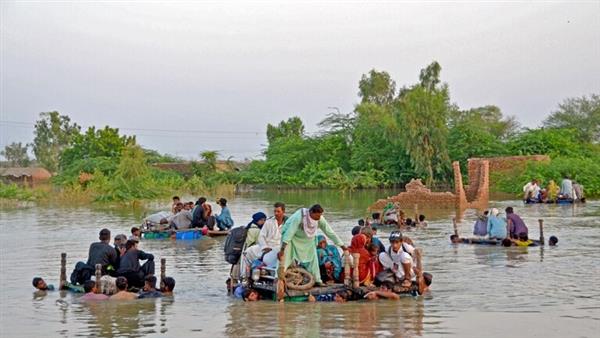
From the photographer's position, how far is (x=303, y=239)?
11.8 meters

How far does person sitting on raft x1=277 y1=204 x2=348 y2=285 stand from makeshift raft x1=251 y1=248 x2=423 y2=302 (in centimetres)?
14

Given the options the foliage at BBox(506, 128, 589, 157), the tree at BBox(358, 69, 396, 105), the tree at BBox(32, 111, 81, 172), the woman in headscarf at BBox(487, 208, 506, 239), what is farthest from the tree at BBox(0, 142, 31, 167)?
the woman in headscarf at BBox(487, 208, 506, 239)

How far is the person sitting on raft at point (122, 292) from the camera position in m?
12.5

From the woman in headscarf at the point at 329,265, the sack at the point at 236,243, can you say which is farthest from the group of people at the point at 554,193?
the sack at the point at 236,243

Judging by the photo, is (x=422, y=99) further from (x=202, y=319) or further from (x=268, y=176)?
(x=202, y=319)

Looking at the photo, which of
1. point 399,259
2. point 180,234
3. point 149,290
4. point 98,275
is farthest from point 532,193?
point 98,275

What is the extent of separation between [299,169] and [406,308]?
5136cm

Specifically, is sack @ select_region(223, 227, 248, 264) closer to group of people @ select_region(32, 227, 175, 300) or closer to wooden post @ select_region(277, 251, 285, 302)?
wooden post @ select_region(277, 251, 285, 302)

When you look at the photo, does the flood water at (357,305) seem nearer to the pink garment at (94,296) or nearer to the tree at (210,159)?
the pink garment at (94,296)

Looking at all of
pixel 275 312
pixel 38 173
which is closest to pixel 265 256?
pixel 275 312

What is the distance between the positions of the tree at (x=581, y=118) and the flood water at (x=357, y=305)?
143 ft

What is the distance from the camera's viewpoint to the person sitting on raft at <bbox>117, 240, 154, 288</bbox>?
513 inches

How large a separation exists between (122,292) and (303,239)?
3.03m

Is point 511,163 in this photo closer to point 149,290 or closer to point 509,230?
point 509,230
